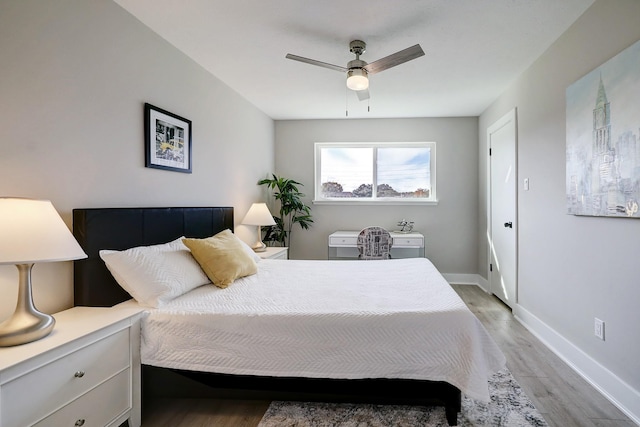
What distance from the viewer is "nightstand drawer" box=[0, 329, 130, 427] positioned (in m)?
1.13

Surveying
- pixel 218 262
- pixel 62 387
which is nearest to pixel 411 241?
pixel 218 262

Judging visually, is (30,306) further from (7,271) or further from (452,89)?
(452,89)

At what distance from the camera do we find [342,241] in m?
4.42

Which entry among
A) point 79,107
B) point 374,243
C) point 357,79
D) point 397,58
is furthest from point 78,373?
point 374,243

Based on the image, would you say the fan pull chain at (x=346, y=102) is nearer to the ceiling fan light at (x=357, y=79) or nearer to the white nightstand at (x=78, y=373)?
the ceiling fan light at (x=357, y=79)

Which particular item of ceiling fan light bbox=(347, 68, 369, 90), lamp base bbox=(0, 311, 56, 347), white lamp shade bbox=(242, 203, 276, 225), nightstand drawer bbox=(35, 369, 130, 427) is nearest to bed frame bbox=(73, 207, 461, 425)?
nightstand drawer bbox=(35, 369, 130, 427)

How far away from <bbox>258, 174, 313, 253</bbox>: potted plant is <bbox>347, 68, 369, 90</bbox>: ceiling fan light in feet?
7.06

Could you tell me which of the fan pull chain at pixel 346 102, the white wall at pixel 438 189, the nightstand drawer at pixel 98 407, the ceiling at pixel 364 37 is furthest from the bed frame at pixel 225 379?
the white wall at pixel 438 189

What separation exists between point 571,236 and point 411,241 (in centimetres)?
209

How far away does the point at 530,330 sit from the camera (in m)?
2.97

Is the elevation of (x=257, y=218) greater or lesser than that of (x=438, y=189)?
lesser

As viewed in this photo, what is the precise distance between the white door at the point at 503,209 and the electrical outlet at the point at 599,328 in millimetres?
1314

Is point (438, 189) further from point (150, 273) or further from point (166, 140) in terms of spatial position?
point (150, 273)

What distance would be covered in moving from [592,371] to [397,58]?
8.11 feet
